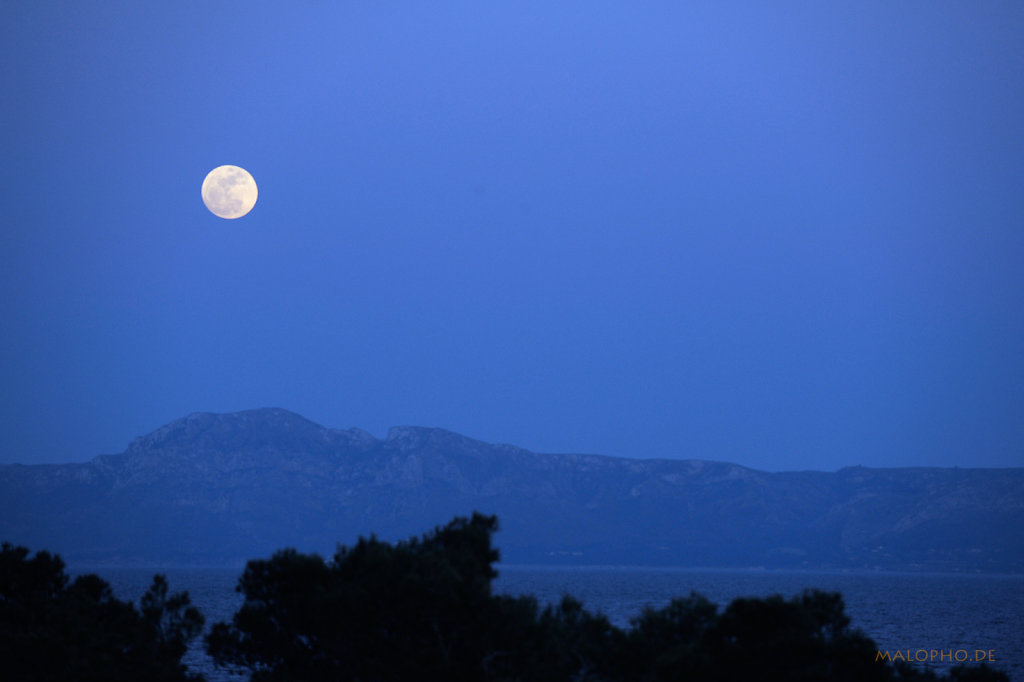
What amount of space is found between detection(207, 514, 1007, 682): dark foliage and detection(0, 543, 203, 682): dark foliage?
176 cm

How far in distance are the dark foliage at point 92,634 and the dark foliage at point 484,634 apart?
1.76 metres

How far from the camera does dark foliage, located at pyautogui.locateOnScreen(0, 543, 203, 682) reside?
33000mm

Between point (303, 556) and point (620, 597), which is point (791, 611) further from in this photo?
point (620, 597)

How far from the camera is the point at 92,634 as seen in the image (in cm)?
3400

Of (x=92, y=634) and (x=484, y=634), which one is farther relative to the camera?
(x=92, y=634)

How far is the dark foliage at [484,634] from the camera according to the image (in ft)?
100

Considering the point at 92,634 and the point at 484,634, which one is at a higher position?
the point at 484,634

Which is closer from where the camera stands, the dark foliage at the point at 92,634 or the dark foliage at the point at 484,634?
the dark foliage at the point at 484,634

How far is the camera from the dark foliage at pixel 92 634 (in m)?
33.0

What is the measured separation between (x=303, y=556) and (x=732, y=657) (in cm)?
1606

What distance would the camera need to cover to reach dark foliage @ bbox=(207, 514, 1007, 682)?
3048cm

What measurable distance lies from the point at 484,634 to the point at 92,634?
1338 cm

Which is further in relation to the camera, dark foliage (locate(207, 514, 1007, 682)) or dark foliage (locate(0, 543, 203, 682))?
dark foliage (locate(0, 543, 203, 682))

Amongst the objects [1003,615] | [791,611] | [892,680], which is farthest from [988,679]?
[1003,615]
